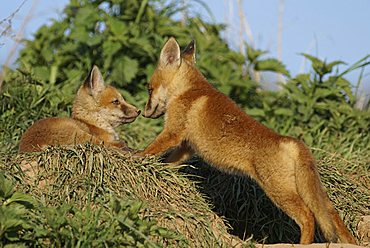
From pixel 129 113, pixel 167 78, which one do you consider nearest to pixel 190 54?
pixel 167 78

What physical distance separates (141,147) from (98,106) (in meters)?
1.09

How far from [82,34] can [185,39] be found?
4.66 feet

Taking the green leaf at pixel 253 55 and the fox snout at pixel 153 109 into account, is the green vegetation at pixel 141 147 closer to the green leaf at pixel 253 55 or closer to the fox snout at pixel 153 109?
the green leaf at pixel 253 55

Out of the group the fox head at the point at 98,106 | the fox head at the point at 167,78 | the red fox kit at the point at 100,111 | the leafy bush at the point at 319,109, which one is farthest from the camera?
the leafy bush at the point at 319,109

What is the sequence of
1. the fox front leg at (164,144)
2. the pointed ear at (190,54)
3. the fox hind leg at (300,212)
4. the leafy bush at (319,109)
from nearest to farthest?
the fox hind leg at (300,212) → the fox front leg at (164,144) → the pointed ear at (190,54) → the leafy bush at (319,109)

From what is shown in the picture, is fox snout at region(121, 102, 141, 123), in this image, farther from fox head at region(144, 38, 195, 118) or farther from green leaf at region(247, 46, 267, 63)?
green leaf at region(247, 46, 267, 63)

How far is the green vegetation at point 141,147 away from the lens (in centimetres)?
418

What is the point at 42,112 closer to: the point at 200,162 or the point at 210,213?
the point at 200,162

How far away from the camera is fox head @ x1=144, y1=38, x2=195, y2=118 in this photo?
6070mm

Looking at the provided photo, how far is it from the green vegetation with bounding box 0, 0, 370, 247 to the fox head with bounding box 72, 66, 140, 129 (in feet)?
2.63

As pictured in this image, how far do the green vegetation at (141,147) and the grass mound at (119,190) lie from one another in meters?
0.01

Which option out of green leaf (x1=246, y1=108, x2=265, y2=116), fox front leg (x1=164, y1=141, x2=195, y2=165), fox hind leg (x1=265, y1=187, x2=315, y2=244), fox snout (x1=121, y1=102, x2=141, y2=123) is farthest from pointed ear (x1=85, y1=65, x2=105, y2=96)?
fox hind leg (x1=265, y1=187, x2=315, y2=244)

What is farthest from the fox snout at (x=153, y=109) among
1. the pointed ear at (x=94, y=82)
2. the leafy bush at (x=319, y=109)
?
the leafy bush at (x=319, y=109)

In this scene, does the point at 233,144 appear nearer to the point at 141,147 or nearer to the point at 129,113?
the point at 129,113
